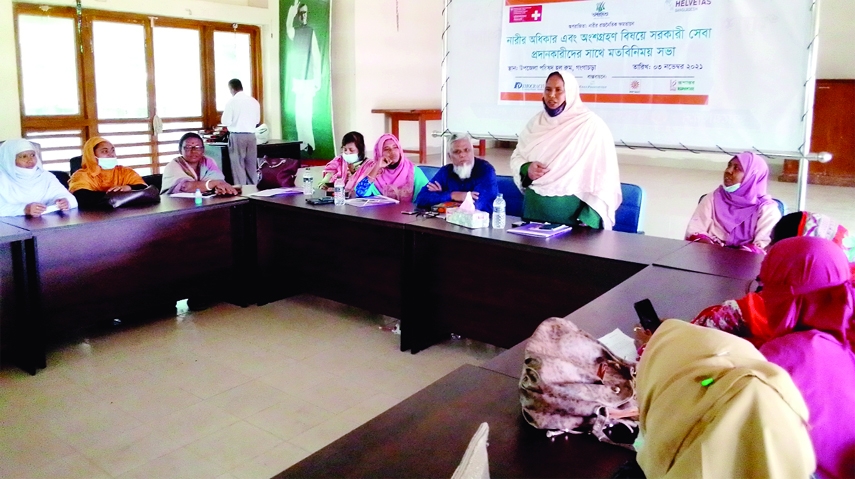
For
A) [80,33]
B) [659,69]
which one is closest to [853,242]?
[659,69]

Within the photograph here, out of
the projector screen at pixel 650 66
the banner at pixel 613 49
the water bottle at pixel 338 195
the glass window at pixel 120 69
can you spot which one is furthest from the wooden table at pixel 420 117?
the water bottle at pixel 338 195

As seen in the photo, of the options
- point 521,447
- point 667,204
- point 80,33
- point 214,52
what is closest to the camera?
point 521,447

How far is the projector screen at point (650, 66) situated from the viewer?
3.37 m

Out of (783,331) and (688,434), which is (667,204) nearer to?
(783,331)

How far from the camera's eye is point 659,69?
12.3 feet

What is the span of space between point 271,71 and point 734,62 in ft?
24.8

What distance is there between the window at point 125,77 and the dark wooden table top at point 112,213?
4.71 m

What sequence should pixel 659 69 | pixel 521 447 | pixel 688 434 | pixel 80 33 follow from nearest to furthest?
pixel 688 434
pixel 521 447
pixel 659 69
pixel 80 33

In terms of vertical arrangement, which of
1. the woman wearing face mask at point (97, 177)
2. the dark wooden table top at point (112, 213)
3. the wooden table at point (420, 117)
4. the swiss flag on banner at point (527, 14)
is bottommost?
the dark wooden table top at point (112, 213)

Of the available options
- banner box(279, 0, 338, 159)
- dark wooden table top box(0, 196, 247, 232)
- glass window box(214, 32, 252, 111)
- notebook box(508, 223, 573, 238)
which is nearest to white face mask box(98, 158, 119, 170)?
dark wooden table top box(0, 196, 247, 232)

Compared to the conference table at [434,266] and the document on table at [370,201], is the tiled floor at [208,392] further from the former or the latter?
the document on table at [370,201]

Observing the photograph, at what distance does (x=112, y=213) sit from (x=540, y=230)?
2.27m

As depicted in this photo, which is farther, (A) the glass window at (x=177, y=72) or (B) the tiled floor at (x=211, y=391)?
(A) the glass window at (x=177, y=72)

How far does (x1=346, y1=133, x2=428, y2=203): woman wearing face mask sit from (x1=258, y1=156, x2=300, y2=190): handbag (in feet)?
1.92
